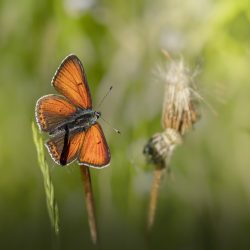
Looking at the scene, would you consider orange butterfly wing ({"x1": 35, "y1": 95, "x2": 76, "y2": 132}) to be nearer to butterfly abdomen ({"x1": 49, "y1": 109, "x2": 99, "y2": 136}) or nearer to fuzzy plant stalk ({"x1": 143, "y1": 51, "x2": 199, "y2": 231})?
butterfly abdomen ({"x1": 49, "y1": 109, "x2": 99, "y2": 136})

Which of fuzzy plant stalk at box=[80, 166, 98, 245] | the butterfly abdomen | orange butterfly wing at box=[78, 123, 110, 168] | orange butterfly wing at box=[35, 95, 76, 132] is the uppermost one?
orange butterfly wing at box=[35, 95, 76, 132]

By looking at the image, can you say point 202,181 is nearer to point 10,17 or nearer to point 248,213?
point 248,213

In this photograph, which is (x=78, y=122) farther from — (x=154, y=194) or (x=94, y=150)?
(x=154, y=194)

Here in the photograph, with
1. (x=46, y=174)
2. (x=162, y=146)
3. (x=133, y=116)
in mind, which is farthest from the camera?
(x=133, y=116)

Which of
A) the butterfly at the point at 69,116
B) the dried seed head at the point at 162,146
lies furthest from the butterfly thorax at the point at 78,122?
the dried seed head at the point at 162,146

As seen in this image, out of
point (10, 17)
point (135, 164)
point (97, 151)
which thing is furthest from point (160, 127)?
point (10, 17)

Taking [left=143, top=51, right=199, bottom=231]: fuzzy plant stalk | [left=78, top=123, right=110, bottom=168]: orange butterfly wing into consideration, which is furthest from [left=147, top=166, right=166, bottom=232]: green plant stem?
[left=78, top=123, right=110, bottom=168]: orange butterfly wing

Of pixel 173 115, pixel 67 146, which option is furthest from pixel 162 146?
pixel 67 146
